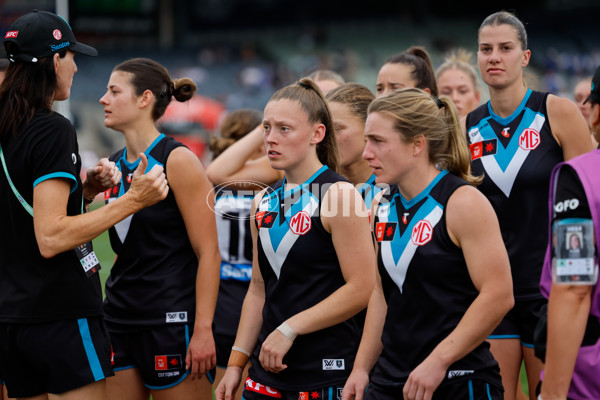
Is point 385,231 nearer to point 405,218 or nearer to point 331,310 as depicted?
point 405,218

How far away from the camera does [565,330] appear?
245 cm

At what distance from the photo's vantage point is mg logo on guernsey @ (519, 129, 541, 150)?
4.04 metres

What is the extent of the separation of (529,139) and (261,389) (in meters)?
1.93

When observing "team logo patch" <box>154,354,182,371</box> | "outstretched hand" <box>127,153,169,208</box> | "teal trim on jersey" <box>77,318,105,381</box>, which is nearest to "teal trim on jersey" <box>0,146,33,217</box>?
"outstretched hand" <box>127,153,169,208</box>

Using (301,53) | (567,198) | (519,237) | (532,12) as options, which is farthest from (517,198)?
(532,12)

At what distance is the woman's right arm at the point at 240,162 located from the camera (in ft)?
16.0

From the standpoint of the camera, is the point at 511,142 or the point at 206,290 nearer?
the point at 206,290

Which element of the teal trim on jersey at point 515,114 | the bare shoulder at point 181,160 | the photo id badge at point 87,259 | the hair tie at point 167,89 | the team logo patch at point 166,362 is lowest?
the team logo patch at point 166,362

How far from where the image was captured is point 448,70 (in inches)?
223

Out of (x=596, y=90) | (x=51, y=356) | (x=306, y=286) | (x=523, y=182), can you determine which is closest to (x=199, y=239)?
(x=306, y=286)

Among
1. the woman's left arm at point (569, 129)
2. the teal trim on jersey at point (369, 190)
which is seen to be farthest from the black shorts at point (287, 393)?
the woman's left arm at point (569, 129)

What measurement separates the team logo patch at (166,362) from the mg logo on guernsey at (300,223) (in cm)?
108

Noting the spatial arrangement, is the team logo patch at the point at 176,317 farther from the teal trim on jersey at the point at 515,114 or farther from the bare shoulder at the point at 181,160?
the teal trim on jersey at the point at 515,114

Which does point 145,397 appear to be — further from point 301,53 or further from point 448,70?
point 301,53
